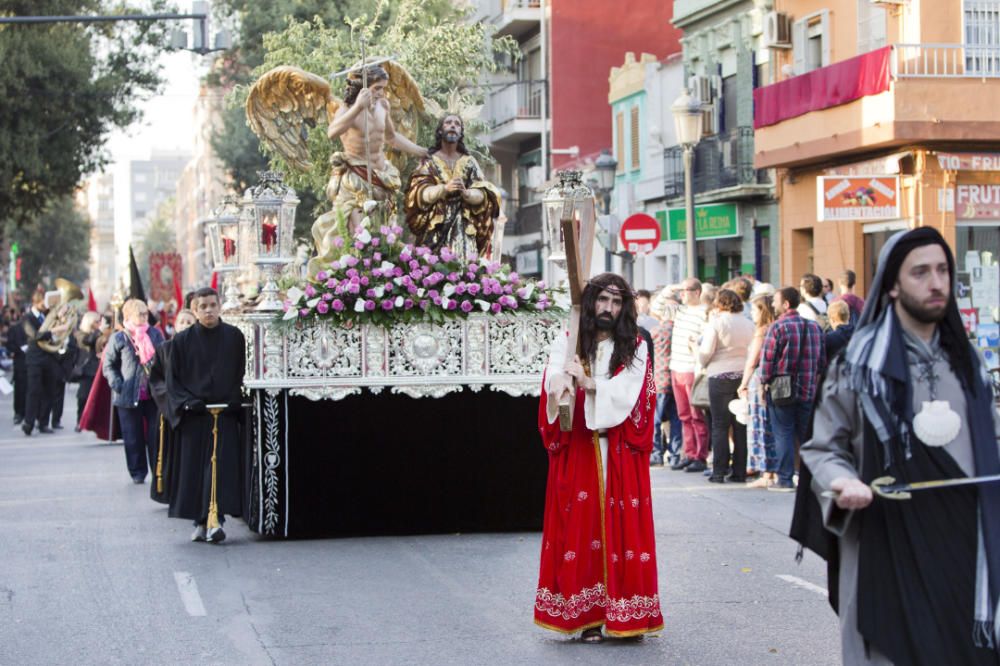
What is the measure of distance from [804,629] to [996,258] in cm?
1789

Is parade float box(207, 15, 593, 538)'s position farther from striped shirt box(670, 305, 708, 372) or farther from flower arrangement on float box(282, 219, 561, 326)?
striped shirt box(670, 305, 708, 372)

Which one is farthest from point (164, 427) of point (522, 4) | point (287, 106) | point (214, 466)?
point (522, 4)

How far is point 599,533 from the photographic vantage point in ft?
25.8


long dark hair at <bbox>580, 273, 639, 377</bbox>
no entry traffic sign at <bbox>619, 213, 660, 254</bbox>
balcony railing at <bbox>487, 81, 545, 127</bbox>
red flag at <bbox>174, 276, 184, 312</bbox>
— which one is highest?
balcony railing at <bbox>487, 81, 545, 127</bbox>

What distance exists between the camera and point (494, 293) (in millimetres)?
11625

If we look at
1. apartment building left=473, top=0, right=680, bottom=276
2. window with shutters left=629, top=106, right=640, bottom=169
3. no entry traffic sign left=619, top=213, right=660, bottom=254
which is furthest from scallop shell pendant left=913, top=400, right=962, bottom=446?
apartment building left=473, top=0, right=680, bottom=276

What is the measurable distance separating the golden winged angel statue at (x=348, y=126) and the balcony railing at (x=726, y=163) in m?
17.5

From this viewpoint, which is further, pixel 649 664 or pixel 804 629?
pixel 804 629

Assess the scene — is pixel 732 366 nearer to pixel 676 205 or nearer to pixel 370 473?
pixel 370 473

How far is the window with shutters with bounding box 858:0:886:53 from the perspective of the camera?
85.9ft

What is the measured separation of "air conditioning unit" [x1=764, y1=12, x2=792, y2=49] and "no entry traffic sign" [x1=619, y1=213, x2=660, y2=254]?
8450 mm

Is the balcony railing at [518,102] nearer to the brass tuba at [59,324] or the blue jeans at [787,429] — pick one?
the brass tuba at [59,324]

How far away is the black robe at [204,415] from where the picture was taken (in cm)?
1148

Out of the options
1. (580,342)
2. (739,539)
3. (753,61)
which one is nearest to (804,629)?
(580,342)
